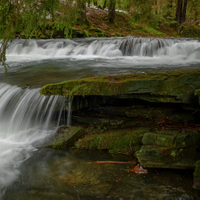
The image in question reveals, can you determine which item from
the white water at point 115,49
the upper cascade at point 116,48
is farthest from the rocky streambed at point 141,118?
the upper cascade at point 116,48

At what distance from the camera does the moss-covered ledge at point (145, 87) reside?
14.3 ft

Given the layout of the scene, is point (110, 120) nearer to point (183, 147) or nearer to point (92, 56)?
point (183, 147)

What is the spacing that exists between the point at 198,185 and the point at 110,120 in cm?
250

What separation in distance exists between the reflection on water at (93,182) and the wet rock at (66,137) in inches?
21.1

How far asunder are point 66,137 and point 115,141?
1166mm

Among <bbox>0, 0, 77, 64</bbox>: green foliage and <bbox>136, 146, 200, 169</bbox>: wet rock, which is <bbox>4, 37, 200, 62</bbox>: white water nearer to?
<bbox>0, 0, 77, 64</bbox>: green foliage

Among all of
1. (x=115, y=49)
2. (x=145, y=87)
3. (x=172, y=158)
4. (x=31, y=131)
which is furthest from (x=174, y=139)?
(x=115, y=49)

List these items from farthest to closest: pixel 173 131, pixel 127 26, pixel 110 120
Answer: pixel 127 26 < pixel 110 120 < pixel 173 131

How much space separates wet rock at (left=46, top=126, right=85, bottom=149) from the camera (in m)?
4.91

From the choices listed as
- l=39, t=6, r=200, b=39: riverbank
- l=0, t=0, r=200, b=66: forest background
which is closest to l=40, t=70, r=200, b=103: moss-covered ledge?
l=0, t=0, r=200, b=66: forest background

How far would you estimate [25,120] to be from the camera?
5789 millimetres

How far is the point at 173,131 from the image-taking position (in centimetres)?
426

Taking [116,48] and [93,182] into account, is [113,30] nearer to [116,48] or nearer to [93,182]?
[116,48]

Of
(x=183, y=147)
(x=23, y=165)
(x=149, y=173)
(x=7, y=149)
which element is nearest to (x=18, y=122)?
(x=7, y=149)
